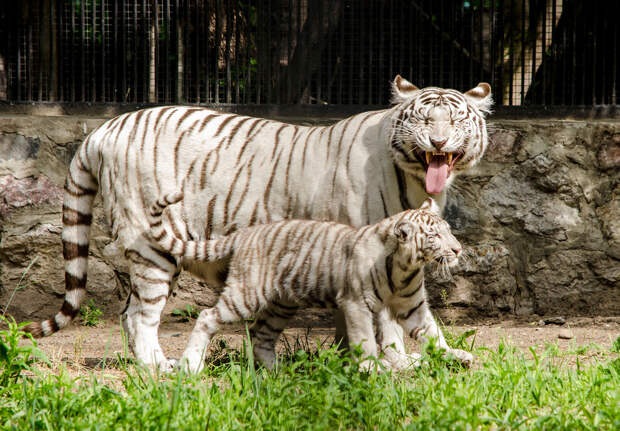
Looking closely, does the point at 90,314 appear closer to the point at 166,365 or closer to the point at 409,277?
the point at 166,365

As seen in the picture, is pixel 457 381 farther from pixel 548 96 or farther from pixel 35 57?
pixel 35 57

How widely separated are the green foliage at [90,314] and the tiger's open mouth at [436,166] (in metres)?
2.87

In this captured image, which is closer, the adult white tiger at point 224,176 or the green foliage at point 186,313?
the adult white tiger at point 224,176

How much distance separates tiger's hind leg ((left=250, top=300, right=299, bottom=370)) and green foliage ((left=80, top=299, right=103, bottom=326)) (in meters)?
1.89

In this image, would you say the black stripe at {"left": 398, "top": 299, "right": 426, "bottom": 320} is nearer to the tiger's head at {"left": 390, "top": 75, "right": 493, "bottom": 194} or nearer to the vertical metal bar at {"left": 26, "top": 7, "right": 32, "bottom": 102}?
the tiger's head at {"left": 390, "top": 75, "right": 493, "bottom": 194}

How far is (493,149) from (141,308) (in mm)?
2879

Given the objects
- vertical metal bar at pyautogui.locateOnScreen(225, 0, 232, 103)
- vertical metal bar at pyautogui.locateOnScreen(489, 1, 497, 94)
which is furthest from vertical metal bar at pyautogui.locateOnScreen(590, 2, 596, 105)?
vertical metal bar at pyautogui.locateOnScreen(225, 0, 232, 103)

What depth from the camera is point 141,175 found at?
4.17 m

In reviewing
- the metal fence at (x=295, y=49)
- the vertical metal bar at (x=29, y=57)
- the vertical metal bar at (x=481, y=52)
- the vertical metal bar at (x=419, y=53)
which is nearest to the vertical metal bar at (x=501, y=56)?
the metal fence at (x=295, y=49)

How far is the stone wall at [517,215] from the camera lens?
556 centimetres

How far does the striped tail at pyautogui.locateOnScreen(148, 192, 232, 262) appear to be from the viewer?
12.8 feet

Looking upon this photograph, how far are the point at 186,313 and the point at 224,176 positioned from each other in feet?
5.82

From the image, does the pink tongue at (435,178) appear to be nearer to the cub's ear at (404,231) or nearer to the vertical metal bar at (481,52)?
the cub's ear at (404,231)

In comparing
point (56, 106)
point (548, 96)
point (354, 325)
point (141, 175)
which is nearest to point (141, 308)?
point (141, 175)
